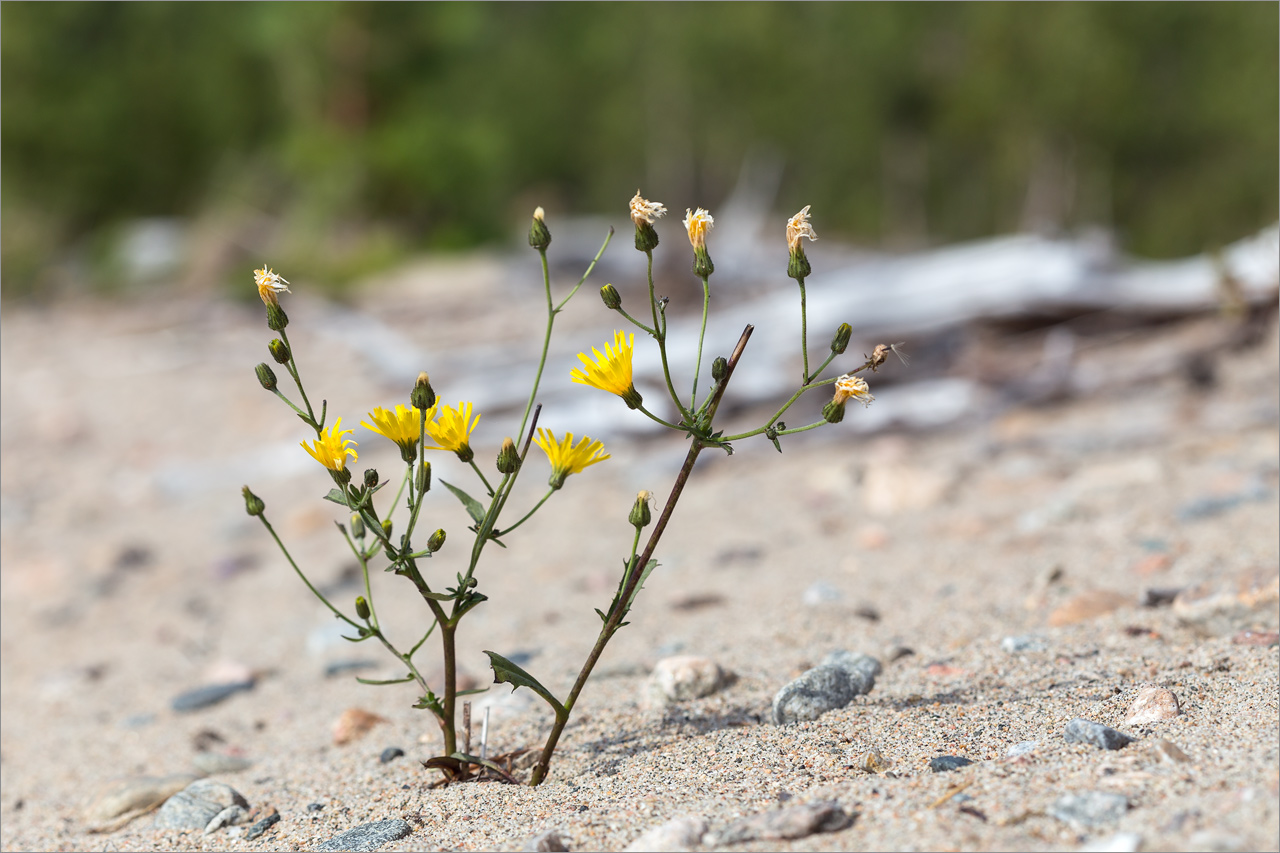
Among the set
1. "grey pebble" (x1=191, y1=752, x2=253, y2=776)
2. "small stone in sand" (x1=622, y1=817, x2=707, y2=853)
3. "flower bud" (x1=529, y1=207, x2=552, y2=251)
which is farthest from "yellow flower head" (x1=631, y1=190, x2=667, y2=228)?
"grey pebble" (x1=191, y1=752, x2=253, y2=776)

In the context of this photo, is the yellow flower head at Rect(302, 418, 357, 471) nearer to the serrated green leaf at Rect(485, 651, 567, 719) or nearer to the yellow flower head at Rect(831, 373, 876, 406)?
the serrated green leaf at Rect(485, 651, 567, 719)

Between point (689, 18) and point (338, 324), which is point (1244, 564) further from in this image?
point (689, 18)

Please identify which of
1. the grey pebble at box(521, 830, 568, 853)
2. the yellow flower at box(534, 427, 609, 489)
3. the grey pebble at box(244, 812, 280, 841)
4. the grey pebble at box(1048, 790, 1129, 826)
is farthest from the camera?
the grey pebble at box(244, 812, 280, 841)

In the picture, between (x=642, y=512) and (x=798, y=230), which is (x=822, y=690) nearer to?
(x=642, y=512)

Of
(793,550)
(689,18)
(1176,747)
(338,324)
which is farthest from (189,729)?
(689,18)

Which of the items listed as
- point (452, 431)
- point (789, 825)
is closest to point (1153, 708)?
point (789, 825)

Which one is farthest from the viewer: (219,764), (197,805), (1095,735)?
(219,764)

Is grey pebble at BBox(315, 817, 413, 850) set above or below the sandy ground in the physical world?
below
